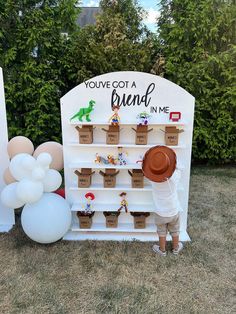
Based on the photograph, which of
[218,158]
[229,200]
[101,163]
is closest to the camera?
[101,163]

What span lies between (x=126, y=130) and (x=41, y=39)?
268 cm

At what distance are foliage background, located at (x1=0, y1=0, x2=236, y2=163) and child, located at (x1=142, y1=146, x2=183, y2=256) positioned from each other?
2886 mm

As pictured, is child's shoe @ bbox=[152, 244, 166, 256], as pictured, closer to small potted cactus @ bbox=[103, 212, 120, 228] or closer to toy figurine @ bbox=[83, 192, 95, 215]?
small potted cactus @ bbox=[103, 212, 120, 228]

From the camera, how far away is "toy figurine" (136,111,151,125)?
3193mm

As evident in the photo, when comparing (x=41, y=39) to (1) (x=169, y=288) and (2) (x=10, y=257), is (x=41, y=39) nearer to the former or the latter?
(2) (x=10, y=257)

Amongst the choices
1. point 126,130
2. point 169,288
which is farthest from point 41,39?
point 169,288

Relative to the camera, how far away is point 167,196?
298 centimetres

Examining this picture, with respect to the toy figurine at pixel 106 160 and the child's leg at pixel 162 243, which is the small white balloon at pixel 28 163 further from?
the child's leg at pixel 162 243

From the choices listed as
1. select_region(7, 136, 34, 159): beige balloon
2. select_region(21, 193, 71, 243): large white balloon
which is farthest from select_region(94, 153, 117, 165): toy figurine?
select_region(7, 136, 34, 159): beige balloon

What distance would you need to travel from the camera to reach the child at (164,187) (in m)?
2.86

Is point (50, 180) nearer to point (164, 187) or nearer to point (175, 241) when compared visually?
point (164, 187)

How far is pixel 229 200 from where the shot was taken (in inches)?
178

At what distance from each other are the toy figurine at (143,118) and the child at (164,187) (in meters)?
0.37

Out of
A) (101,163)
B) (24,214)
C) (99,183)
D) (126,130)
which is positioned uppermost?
(126,130)
